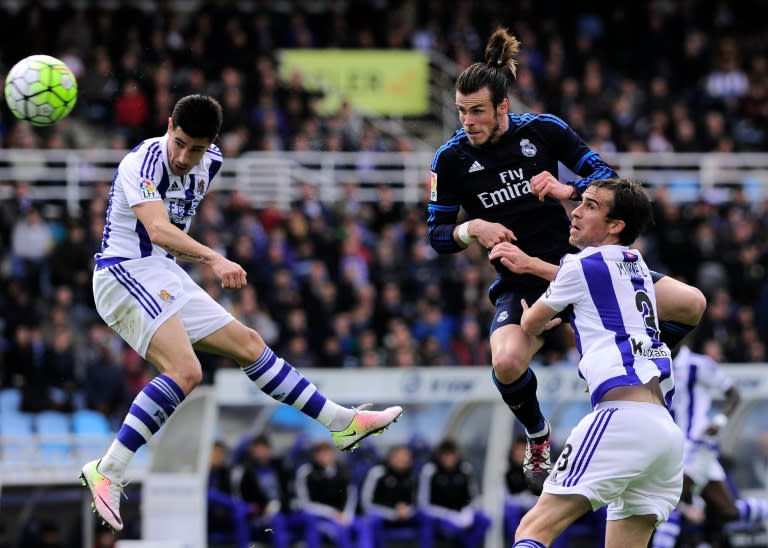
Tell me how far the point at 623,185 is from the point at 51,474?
7523 millimetres

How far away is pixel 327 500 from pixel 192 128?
6848 millimetres

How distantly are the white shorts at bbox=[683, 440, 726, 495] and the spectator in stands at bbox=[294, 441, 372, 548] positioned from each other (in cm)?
339

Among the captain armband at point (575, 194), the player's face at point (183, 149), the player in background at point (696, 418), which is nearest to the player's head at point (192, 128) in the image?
the player's face at point (183, 149)

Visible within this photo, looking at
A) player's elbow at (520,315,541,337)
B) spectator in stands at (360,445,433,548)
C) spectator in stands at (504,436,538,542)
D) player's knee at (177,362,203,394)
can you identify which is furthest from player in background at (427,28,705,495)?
spectator in stands at (504,436,538,542)

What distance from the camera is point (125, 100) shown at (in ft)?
63.5

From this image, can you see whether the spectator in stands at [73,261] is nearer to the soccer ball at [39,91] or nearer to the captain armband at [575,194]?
the soccer ball at [39,91]

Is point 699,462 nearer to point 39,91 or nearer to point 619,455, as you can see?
point 619,455

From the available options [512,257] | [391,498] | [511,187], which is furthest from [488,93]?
[391,498]

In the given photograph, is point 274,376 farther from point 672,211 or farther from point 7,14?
point 7,14

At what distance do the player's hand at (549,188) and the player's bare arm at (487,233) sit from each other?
0.99 feet

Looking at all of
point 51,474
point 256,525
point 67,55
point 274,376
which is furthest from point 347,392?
point 67,55

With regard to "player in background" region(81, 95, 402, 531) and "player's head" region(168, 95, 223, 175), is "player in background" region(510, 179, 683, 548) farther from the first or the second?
"player's head" region(168, 95, 223, 175)

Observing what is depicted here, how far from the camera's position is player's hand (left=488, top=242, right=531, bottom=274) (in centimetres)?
807

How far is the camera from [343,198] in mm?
19062
